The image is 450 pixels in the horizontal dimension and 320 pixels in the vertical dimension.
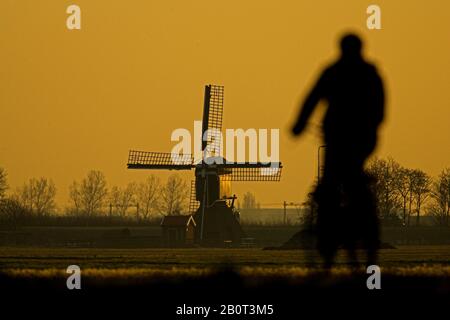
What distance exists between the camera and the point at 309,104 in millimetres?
12609

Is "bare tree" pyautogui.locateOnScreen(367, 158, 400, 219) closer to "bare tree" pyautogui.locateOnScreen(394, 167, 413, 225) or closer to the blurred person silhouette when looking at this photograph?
"bare tree" pyautogui.locateOnScreen(394, 167, 413, 225)

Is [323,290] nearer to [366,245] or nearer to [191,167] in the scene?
[366,245]

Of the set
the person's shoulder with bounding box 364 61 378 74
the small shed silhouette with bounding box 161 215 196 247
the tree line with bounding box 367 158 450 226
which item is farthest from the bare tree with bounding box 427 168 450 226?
the person's shoulder with bounding box 364 61 378 74

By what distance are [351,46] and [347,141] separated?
2.81 ft

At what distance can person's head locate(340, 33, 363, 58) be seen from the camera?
12.4m

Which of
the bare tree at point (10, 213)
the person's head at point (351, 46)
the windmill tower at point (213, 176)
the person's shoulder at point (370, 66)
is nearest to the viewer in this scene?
the person's head at point (351, 46)

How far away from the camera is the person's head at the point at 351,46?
12.4m

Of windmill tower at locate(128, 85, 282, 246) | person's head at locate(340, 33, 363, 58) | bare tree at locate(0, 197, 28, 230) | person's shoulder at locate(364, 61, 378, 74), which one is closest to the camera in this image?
person's head at locate(340, 33, 363, 58)

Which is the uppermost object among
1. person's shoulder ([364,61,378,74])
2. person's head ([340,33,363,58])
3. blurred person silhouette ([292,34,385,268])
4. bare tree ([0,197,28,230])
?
bare tree ([0,197,28,230])

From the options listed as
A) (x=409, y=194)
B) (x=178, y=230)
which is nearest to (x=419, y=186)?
(x=409, y=194)

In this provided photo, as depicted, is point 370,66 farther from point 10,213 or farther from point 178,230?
point 10,213

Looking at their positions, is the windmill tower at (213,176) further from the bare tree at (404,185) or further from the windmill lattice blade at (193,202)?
the bare tree at (404,185)

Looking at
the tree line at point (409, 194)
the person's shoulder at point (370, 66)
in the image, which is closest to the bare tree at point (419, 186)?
the tree line at point (409, 194)

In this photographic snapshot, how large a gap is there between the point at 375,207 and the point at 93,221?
507ft
